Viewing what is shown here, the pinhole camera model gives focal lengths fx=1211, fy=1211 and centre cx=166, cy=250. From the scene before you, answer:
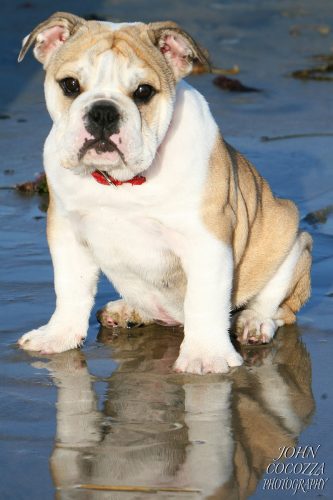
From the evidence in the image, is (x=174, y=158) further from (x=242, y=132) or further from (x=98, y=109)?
(x=242, y=132)

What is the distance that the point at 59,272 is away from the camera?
6578 mm

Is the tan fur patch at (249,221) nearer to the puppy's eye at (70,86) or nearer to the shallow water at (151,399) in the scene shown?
the shallow water at (151,399)

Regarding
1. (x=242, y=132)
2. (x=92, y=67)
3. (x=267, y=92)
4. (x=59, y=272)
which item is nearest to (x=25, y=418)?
(x=59, y=272)

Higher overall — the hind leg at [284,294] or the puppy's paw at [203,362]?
the puppy's paw at [203,362]

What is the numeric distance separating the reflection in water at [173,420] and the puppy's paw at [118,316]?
0.63 feet

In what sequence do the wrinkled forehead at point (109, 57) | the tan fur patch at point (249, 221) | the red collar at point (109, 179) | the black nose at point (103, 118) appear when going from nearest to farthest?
the black nose at point (103, 118) → the wrinkled forehead at point (109, 57) → the red collar at point (109, 179) → the tan fur patch at point (249, 221)

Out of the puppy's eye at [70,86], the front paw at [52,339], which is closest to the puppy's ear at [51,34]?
the puppy's eye at [70,86]

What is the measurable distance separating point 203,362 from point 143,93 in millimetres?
1395

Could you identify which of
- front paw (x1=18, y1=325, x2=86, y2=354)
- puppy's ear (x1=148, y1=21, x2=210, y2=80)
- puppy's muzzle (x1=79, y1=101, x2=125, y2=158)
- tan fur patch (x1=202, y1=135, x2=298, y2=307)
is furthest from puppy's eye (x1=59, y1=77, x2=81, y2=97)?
front paw (x1=18, y1=325, x2=86, y2=354)

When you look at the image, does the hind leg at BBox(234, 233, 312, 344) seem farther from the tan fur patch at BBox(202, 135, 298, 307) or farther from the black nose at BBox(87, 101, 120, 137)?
the black nose at BBox(87, 101, 120, 137)

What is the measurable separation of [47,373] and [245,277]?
143cm

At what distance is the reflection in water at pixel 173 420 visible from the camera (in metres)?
4.79

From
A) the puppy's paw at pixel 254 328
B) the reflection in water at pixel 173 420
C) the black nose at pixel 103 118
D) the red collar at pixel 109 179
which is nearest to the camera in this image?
the reflection in water at pixel 173 420

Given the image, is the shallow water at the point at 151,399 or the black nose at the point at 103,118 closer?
the shallow water at the point at 151,399
